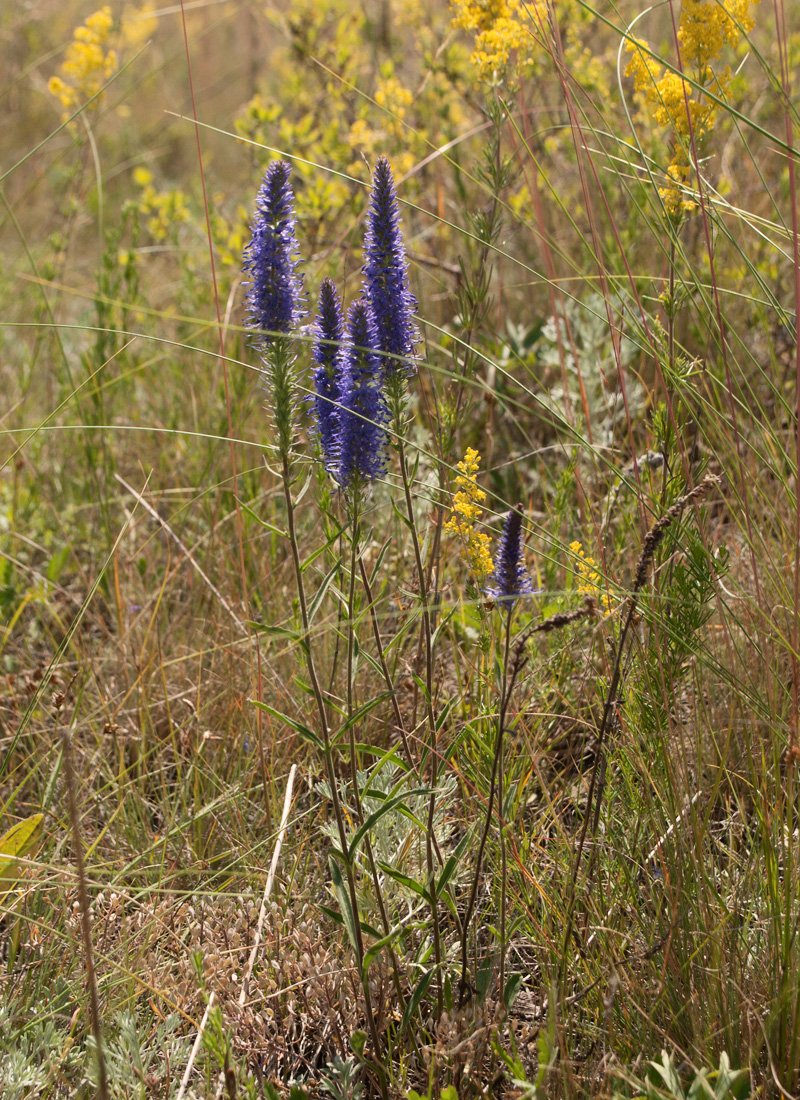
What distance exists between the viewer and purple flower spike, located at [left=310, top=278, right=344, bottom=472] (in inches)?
60.3


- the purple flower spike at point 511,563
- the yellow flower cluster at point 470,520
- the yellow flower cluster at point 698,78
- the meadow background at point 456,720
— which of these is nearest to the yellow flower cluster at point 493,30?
the meadow background at point 456,720

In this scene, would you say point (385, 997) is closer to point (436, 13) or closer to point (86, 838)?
point (86, 838)

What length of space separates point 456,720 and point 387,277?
116 centimetres

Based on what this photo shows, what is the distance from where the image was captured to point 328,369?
1.57 m

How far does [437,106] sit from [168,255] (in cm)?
206

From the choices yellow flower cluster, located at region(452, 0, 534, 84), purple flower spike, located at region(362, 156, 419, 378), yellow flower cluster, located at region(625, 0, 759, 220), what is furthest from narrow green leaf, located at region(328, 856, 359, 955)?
yellow flower cluster, located at region(452, 0, 534, 84)

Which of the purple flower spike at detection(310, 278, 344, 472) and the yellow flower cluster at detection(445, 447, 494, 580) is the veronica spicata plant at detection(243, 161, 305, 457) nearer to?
the purple flower spike at detection(310, 278, 344, 472)

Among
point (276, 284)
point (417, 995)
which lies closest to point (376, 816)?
point (417, 995)

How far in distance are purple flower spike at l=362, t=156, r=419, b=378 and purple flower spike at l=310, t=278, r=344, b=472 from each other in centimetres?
7

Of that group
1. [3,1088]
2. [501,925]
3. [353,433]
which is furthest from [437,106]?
[3,1088]

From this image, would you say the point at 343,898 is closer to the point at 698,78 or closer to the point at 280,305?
the point at 280,305

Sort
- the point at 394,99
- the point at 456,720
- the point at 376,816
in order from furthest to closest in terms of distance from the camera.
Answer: the point at 394,99 → the point at 456,720 → the point at 376,816

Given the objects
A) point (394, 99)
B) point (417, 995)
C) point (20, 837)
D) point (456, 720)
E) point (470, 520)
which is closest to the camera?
point (417, 995)

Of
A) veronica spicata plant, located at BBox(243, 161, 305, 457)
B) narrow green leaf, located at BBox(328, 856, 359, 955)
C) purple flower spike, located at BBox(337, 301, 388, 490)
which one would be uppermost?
veronica spicata plant, located at BBox(243, 161, 305, 457)
